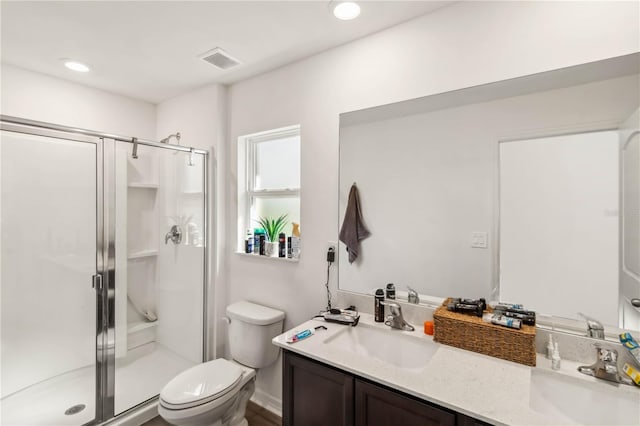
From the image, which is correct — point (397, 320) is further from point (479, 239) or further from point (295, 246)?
point (295, 246)

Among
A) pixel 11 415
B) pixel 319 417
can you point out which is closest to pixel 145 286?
pixel 11 415

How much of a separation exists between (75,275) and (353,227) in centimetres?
190

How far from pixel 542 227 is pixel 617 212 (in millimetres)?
242

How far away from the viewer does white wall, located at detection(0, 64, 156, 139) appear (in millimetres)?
2146

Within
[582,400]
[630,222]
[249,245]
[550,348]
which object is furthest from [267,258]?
[630,222]

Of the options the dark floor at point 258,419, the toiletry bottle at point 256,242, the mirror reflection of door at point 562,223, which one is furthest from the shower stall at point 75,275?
the mirror reflection of door at point 562,223

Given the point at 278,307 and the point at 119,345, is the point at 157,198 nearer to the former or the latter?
the point at 119,345

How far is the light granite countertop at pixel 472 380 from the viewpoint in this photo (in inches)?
35.4

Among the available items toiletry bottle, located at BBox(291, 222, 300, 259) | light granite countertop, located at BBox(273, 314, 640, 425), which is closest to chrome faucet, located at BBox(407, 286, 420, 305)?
light granite countertop, located at BBox(273, 314, 640, 425)

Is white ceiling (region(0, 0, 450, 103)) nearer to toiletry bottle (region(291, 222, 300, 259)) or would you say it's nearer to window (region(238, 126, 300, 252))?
window (region(238, 126, 300, 252))

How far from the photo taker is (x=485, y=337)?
122 cm

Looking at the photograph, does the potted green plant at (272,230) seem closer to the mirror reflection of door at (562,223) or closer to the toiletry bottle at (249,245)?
the toiletry bottle at (249,245)

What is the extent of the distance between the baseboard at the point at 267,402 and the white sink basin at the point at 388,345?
0.93 metres

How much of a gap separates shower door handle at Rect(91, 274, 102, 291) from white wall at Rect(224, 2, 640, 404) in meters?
0.87
